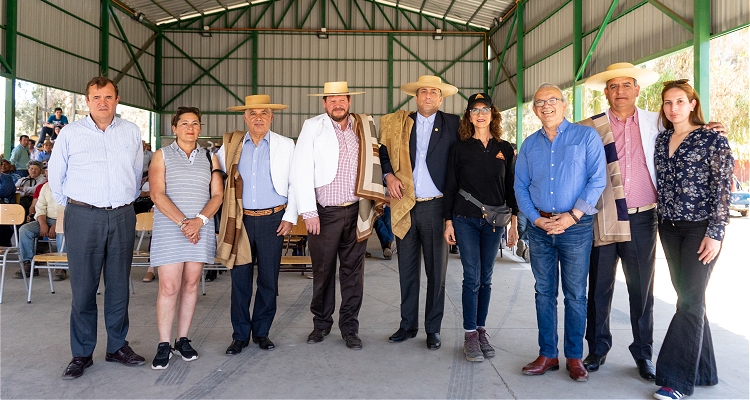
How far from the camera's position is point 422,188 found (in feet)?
13.0

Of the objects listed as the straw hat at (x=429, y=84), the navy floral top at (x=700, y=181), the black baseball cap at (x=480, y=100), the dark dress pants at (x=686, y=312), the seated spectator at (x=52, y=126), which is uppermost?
the seated spectator at (x=52, y=126)

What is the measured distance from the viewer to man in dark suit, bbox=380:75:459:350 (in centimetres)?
394

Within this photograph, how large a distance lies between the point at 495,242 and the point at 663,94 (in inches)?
51.9

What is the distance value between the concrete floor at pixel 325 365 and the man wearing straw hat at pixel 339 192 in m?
0.41

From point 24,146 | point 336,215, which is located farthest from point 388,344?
point 24,146

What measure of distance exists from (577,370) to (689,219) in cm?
105

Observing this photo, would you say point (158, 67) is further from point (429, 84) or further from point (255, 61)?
point (429, 84)

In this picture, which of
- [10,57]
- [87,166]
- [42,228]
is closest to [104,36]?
[10,57]

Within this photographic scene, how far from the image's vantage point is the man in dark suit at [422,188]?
3.94 m

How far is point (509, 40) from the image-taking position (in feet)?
57.0

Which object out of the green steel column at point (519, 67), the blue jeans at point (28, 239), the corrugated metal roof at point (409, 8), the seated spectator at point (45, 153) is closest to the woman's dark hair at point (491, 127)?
the blue jeans at point (28, 239)

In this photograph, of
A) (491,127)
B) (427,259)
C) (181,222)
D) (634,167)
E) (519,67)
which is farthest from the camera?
(519,67)

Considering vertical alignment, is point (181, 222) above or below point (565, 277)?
above

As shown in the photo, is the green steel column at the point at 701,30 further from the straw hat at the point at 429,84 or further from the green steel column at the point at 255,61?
the green steel column at the point at 255,61
